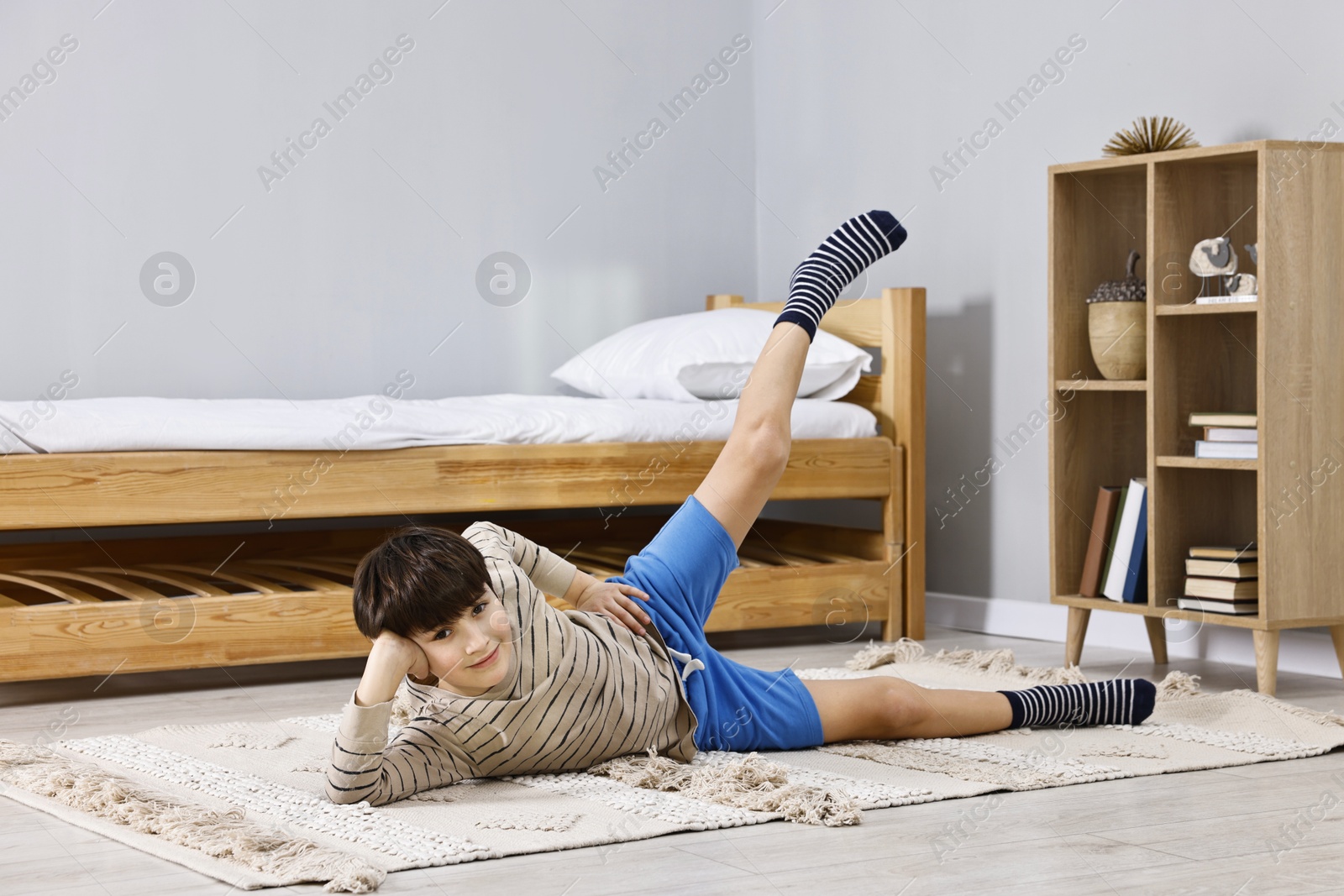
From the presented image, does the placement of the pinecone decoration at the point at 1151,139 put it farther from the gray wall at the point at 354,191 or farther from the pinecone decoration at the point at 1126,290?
the gray wall at the point at 354,191

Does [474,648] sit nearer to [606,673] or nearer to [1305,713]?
[606,673]

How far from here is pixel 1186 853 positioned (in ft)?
4.50

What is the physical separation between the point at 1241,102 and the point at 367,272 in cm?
204

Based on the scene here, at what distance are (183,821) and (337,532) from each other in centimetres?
176

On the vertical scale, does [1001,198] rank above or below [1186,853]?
above

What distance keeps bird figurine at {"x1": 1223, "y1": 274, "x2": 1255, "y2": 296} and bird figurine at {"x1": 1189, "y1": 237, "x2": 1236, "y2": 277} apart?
0.7 inches

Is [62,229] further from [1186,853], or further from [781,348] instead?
[1186,853]

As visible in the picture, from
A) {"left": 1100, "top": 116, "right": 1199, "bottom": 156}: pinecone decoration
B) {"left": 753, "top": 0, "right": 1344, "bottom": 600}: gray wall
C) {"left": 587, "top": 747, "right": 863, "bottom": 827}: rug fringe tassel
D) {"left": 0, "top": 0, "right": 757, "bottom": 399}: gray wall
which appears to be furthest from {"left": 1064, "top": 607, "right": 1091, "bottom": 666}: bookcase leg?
{"left": 0, "top": 0, "right": 757, "bottom": 399}: gray wall

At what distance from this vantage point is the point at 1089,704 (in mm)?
1981

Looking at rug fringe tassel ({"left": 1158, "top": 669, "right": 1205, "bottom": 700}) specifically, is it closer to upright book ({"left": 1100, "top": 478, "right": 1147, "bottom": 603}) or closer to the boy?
the boy

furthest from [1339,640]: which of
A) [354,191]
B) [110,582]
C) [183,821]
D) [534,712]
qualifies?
[354,191]

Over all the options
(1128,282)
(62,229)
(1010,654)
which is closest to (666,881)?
(1010,654)

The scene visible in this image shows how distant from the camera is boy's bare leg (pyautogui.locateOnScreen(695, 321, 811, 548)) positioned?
1877 mm

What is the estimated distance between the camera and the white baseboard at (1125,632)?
251cm
